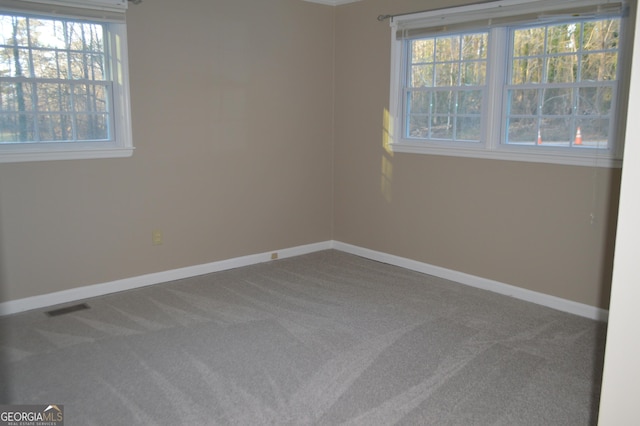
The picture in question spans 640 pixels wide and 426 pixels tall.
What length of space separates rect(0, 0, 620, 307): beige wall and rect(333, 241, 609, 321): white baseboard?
0.05 metres

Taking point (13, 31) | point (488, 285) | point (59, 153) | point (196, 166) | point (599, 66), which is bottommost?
point (488, 285)

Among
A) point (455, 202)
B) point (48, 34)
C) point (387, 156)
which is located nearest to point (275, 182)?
point (387, 156)

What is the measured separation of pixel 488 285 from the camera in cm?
437

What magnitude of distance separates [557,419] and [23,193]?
3.57 metres

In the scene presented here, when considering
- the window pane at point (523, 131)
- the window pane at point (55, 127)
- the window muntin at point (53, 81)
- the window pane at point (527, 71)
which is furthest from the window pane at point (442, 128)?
the window pane at point (55, 127)

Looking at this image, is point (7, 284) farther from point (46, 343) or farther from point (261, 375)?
point (261, 375)

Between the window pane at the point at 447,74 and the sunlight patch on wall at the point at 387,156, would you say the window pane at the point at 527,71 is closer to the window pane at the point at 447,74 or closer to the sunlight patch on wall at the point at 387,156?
the window pane at the point at 447,74

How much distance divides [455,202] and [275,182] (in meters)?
1.69

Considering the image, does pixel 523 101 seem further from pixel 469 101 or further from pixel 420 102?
pixel 420 102

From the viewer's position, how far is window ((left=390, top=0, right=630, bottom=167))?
359 centimetres

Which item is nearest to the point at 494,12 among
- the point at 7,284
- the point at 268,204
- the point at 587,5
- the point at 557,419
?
the point at 587,5

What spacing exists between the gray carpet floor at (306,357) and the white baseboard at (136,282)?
4.3 inches

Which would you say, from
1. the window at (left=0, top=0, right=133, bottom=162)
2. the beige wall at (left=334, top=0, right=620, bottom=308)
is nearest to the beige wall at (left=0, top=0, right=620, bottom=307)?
the beige wall at (left=334, top=0, right=620, bottom=308)

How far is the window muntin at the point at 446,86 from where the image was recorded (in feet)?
14.2
